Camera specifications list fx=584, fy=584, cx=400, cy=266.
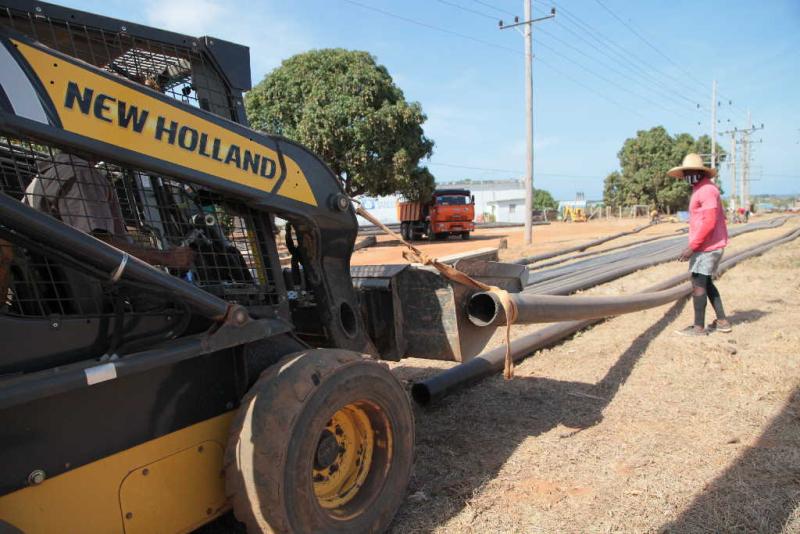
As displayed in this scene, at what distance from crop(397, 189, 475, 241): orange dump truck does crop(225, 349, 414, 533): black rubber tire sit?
1028 inches

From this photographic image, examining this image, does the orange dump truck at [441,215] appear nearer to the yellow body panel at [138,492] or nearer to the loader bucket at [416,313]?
the loader bucket at [416,313]

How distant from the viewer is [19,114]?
191 cm

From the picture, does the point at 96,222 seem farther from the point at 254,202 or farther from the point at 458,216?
the point at 458,216

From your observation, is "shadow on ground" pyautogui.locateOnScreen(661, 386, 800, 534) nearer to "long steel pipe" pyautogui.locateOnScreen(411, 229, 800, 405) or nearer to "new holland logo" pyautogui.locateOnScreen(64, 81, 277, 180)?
"long steel pipe" pyautogui.locateOnScreen(411, 229, 800, 405)

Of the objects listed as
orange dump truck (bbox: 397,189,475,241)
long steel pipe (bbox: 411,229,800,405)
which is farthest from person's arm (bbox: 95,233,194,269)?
orange dump truck (bbox: 397,189,475,241)

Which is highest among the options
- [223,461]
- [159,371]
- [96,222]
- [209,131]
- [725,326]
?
[209,131]

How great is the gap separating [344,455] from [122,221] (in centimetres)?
147

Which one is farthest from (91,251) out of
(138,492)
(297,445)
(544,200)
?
(544,200)

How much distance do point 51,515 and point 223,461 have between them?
66cm

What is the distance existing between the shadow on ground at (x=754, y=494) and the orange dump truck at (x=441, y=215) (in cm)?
2538

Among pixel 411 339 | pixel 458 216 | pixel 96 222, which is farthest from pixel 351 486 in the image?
pixel 458 216

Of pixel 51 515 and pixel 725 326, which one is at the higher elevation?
pixel 51 515

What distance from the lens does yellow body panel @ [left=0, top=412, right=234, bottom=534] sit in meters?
1.89

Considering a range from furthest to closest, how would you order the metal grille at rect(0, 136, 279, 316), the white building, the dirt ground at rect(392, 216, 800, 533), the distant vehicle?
1. the white building
2. the distant vehicle
3. the dirt ground at rect(392, 216, 800, 533)
4. the metal grille at rect(0, 136, 279, 316)
